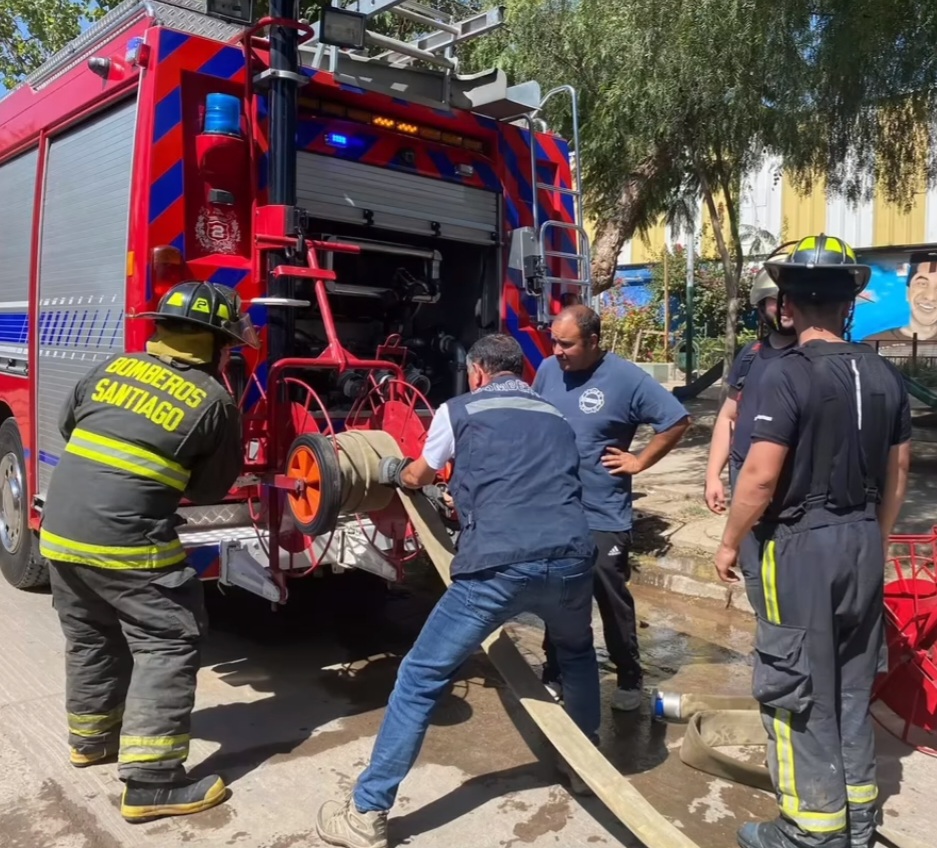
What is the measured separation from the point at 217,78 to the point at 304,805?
2.92 metres

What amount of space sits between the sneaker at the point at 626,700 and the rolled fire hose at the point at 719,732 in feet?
0.79

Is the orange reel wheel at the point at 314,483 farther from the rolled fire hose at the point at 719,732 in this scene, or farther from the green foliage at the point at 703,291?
the green foliage at the point at 703,291

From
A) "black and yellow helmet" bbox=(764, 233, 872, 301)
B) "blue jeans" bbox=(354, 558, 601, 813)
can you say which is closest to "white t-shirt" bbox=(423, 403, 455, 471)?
"blue jeans" bbox=(354, 558, 601, 813)

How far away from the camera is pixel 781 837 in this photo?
2879 millimetres

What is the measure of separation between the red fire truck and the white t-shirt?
1.76 ft

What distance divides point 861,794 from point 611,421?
1.65 m

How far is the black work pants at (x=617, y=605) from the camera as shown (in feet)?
12.8

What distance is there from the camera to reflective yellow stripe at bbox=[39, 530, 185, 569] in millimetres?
3146

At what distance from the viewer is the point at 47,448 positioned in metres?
4.78

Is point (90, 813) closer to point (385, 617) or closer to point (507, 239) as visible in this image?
point (385, 617)

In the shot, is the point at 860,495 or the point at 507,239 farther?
the point at 507,239

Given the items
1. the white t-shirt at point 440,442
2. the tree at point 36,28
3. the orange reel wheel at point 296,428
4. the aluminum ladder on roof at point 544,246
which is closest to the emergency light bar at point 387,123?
the aluminum ladder on roof at point 544,246

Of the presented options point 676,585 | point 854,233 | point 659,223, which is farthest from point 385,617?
Result: point 854,233

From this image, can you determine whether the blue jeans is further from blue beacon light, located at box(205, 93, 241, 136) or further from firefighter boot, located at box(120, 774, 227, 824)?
blue beacon light, located at box(205, 93, 241, 136)
